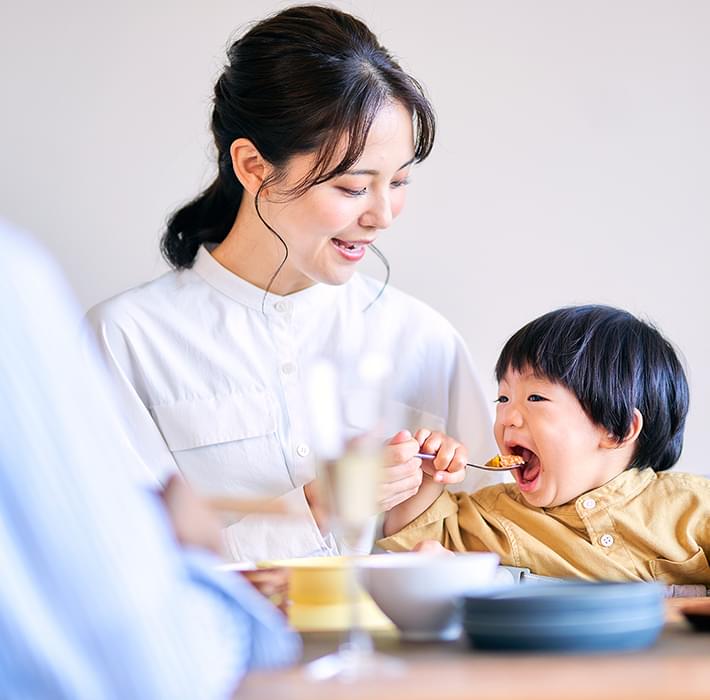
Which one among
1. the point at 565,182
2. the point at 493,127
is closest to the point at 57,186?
the point at 493,127

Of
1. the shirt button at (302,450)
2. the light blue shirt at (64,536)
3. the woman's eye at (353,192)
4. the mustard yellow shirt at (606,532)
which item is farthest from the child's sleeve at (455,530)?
the light blue shirt at (64,536)

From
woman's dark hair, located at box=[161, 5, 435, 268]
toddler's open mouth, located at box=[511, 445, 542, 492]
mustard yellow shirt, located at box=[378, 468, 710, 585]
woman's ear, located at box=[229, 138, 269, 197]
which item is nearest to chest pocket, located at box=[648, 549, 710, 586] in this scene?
mustard yellow shirt, located at box=[378, 468, 710, 585]

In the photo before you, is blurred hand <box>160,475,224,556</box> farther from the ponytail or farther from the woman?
the ponytail

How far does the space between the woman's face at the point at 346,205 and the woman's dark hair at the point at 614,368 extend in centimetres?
36

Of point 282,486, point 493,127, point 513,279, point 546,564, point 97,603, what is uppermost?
point 493,127

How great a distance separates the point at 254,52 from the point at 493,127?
2.27ft

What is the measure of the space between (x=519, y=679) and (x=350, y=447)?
0.23 meters

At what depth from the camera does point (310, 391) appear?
0.91m

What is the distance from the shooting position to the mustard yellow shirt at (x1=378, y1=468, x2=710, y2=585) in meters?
1.90

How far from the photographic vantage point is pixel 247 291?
2.13 metres

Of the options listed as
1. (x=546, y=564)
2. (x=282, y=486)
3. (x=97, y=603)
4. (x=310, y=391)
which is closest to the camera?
(x=97, y=603)

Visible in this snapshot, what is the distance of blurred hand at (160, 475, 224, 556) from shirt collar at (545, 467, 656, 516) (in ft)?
2.96

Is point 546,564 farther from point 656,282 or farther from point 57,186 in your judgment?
point 57,186

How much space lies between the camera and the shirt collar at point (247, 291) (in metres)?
2.14
